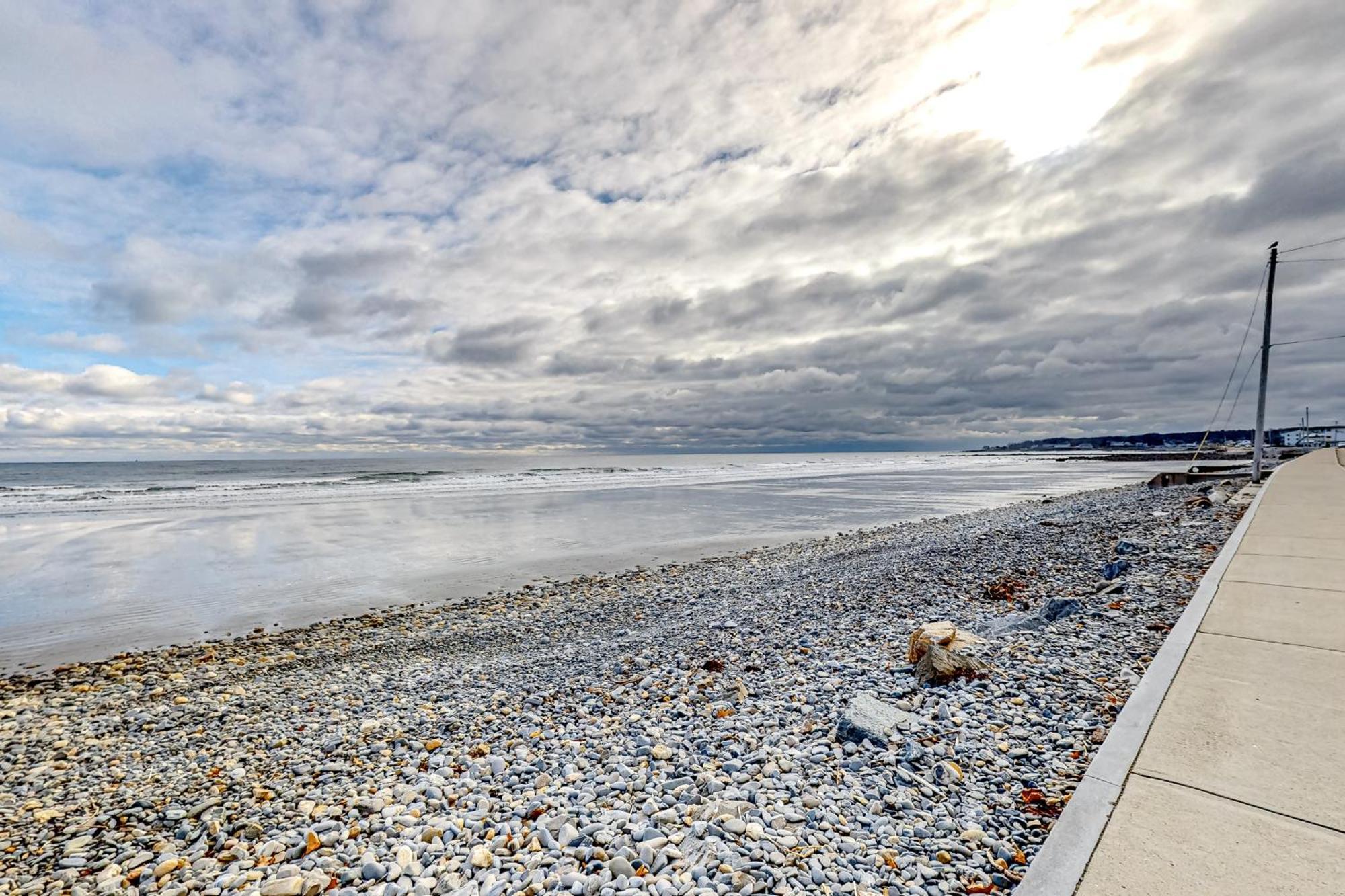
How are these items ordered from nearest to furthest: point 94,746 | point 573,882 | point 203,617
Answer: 1. point 573,882
2. point 94,746
3. point 203,617

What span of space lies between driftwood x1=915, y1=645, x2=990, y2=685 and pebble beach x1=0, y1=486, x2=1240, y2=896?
0.09m

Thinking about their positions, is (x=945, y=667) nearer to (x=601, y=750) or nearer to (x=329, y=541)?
(x=601, y=750)

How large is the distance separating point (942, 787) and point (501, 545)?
52.0ft

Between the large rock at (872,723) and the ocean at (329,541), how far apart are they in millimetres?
9495

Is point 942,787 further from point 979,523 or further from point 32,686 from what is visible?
point 979,523

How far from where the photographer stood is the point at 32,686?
301 inches

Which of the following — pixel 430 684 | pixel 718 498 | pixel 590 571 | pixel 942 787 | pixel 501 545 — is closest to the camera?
pixel 942 787

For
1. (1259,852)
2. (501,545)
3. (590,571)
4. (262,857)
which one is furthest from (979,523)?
(262,857)

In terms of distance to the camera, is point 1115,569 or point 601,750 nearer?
point 601,750

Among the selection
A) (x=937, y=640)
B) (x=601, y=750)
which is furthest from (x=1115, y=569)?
(x=601, y=750)

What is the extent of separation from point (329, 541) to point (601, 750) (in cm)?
1761

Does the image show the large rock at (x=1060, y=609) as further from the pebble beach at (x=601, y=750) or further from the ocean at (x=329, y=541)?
the ocean at (x=329, y=541)

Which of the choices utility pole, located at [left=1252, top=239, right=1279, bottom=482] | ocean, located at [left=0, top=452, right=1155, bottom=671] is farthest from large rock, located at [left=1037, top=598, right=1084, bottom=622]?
utility pole, located at [left=1252, top=239, right=1279, bottom=482]

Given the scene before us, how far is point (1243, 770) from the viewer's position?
3.03 m
